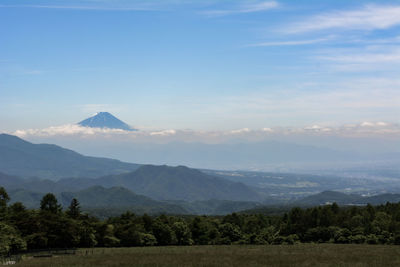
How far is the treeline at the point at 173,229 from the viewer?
98.1 m

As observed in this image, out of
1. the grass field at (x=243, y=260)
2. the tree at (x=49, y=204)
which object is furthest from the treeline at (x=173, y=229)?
the grass field at (x=243, y=260)

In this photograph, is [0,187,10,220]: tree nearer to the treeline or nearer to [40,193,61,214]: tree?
the treeline

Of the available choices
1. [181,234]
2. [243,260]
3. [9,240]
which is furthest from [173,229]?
[243,260]

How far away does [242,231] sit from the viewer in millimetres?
126812

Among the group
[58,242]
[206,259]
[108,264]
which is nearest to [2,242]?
[58,242]

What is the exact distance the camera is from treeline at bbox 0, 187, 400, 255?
98062mm

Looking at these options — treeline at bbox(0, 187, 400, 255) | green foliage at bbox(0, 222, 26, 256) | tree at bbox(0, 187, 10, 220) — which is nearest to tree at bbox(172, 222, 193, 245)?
treeline at bbox(0, 187, 400, 255)

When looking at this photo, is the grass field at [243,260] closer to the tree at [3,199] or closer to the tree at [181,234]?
the tree at [181,234]

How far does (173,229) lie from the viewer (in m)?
117

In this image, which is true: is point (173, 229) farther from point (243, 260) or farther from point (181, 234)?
point (243, 260)

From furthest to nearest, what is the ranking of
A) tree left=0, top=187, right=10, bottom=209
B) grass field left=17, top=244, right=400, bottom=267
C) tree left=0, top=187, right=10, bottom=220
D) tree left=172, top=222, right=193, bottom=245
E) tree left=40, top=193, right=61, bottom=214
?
1. tree left=40, top=193, right=61, bottom=214
2. tree left=172, top=222, right=193, bottom=245
3. tree left=0, top=187, right=10, bottom=209
4. tree left=0, top=187, right=10, bottom=220
5. grass field left=17, top=244, right=400, bottom=267

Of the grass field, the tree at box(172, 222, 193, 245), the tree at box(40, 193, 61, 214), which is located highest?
the tree at box(40, 193, 61, 214)

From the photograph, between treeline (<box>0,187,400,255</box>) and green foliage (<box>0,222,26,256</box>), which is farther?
treeline (<box>0,187,400,255</box>)

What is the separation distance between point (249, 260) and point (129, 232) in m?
51.4
